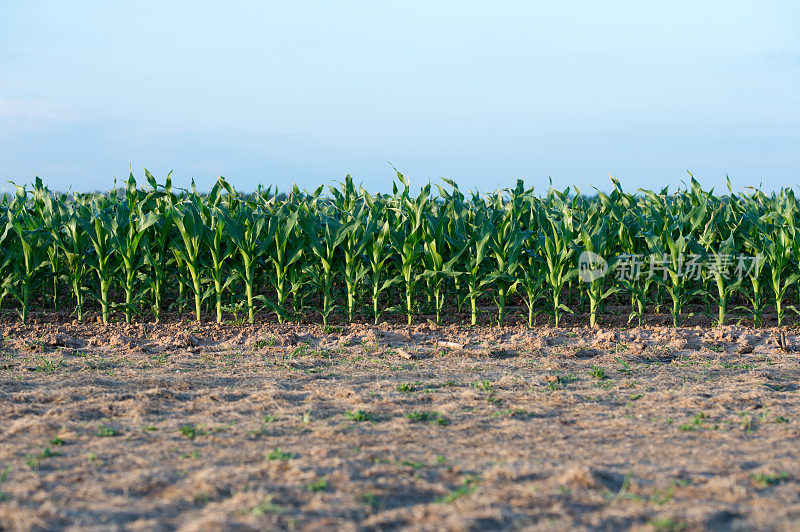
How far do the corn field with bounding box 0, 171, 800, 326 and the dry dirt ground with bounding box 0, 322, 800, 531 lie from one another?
0.89m

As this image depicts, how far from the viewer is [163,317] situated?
8273 mm

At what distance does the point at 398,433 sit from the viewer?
4.04 m

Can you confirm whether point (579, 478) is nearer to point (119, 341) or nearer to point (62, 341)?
point (119, 341)

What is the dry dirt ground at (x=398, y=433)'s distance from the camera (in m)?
2.97

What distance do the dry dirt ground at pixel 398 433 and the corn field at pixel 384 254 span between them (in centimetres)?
89

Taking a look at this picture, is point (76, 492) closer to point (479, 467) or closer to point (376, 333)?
point (479, 467)

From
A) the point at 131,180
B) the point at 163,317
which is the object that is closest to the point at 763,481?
the point at 163,317

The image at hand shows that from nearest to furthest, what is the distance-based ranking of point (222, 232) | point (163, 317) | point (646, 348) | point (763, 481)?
point (763, 481) < point (646, 348) < point (222, 232) < point (163, 317)

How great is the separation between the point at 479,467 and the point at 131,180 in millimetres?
6308

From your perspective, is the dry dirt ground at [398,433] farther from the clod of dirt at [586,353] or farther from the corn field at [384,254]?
the corn field at [384,254]

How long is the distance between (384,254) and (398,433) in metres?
4.04

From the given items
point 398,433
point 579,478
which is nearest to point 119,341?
point 398,433

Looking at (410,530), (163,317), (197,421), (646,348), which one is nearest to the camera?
(410,530)

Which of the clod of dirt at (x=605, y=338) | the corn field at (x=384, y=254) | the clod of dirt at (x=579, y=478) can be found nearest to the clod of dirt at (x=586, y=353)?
the clod of dirt at (x=605, y=338)
